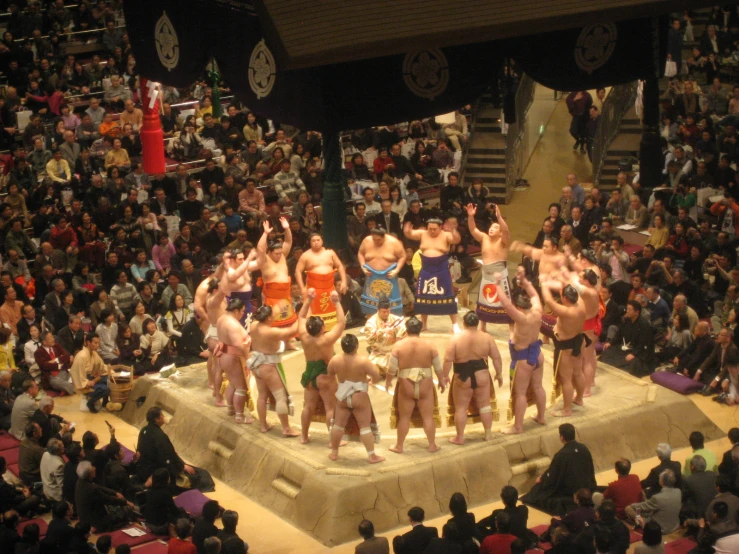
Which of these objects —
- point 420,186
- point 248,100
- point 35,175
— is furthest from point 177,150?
point 248,100

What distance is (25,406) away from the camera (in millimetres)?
8148

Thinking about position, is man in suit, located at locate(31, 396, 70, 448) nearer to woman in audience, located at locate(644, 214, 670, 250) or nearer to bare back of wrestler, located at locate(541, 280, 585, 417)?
bare back of wrestler, located at locate(541, 280, 585, 417)

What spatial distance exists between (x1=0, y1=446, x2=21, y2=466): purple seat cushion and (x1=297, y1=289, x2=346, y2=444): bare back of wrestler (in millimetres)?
2098

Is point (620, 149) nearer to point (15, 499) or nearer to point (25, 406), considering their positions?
point (25, 406)

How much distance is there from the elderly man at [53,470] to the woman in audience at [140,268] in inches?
120

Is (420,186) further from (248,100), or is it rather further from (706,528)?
(706,528)

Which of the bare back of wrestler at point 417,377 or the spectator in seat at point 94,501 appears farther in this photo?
the bare back of wrestler at point 417,377

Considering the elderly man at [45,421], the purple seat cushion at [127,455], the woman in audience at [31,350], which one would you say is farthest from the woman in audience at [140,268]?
the elderly man at [45,421]

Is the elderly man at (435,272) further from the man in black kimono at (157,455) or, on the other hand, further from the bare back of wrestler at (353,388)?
the man in black kimono at (157,455)

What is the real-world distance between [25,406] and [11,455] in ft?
1.34

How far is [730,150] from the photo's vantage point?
38.2 ft

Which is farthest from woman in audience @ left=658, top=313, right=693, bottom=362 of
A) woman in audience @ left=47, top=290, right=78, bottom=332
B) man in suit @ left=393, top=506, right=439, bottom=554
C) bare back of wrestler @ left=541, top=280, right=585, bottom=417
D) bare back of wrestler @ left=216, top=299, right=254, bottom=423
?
woman in audience @ left=47, top=290, right=78, bottom=332

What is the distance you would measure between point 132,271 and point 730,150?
5890mm

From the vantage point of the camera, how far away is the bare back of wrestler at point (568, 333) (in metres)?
7.89
